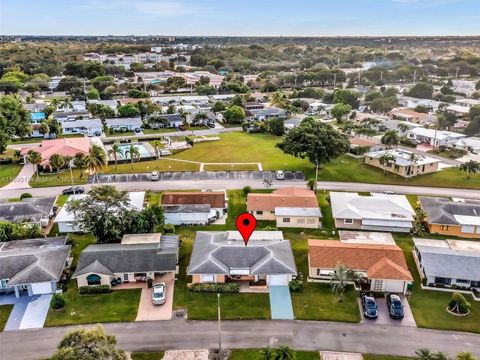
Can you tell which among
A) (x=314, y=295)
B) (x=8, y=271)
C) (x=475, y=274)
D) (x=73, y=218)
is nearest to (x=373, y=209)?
(x=475, y=274)

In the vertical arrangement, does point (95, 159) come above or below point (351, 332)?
above

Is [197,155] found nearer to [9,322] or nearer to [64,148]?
[64,148]

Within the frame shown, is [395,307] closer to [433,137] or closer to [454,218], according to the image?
[454,218]

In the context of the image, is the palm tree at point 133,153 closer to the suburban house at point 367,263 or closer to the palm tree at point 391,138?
the suburban house at point 367,263

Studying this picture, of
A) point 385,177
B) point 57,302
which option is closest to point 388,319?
point 57,302

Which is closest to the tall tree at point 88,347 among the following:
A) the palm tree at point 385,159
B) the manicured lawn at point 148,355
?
the manicured lawn at point 148,355

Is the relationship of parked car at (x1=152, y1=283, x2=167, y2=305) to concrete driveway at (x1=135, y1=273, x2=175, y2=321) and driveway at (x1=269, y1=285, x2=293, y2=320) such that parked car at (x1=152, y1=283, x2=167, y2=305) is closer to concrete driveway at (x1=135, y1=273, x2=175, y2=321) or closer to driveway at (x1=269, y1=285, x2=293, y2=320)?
concrete driveway at (x1=135, y1=273, x2=175, y2=321)
